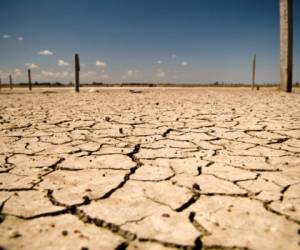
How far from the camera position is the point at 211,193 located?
1.34 meters

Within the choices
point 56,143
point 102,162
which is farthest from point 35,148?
point 102,162

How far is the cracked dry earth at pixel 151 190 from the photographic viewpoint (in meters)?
1.00

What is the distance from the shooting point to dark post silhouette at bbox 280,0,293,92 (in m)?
7.01

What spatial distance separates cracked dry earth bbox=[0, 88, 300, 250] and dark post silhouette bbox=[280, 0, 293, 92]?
5.27 metres

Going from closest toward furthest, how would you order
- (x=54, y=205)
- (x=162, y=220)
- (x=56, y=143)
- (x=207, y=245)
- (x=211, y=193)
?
(x=207, y=245), (x=162, y=220), (x=54, y=205), (x=211, y=193), (x=56, y=143)

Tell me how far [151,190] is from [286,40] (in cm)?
707

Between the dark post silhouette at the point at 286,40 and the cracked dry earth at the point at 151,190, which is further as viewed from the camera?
the dark post silhouette at the point at 286,40

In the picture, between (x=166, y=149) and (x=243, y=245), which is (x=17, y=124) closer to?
(x=166, y=149)

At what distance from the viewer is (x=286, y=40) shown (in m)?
7.11

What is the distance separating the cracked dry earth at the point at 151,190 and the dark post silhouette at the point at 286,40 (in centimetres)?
527

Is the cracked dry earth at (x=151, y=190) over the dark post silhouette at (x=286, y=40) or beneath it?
beneath

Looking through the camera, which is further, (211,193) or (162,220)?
(211,193)


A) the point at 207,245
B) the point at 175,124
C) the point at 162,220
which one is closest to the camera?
the point at 207,245

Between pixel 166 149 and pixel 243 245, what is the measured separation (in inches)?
48.6
